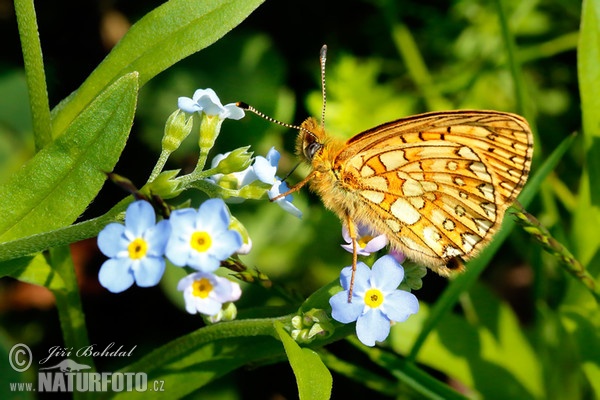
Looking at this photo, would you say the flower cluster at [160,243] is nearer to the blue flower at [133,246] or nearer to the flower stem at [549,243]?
the blue flower at [133,246]

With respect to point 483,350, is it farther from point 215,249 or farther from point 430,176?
point 215,249

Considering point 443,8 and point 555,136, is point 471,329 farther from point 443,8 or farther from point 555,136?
point 443,8

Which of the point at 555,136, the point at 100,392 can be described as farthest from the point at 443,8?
the point at 100,392

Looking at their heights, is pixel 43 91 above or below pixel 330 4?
below

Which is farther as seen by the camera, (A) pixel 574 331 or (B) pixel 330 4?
(B) pixel 330 4

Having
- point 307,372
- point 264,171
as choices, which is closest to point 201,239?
point 264,171

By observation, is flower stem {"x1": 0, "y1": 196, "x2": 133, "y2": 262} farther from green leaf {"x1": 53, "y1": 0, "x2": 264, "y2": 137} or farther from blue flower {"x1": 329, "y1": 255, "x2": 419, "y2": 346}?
blue flower {"x1": 329, "y1": 255, "x2": 419, "y2": 346}

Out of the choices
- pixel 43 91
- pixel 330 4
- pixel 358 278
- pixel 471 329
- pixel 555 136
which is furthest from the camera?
pixel 330 4

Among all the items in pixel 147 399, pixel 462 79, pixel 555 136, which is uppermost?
pixel 462 79
